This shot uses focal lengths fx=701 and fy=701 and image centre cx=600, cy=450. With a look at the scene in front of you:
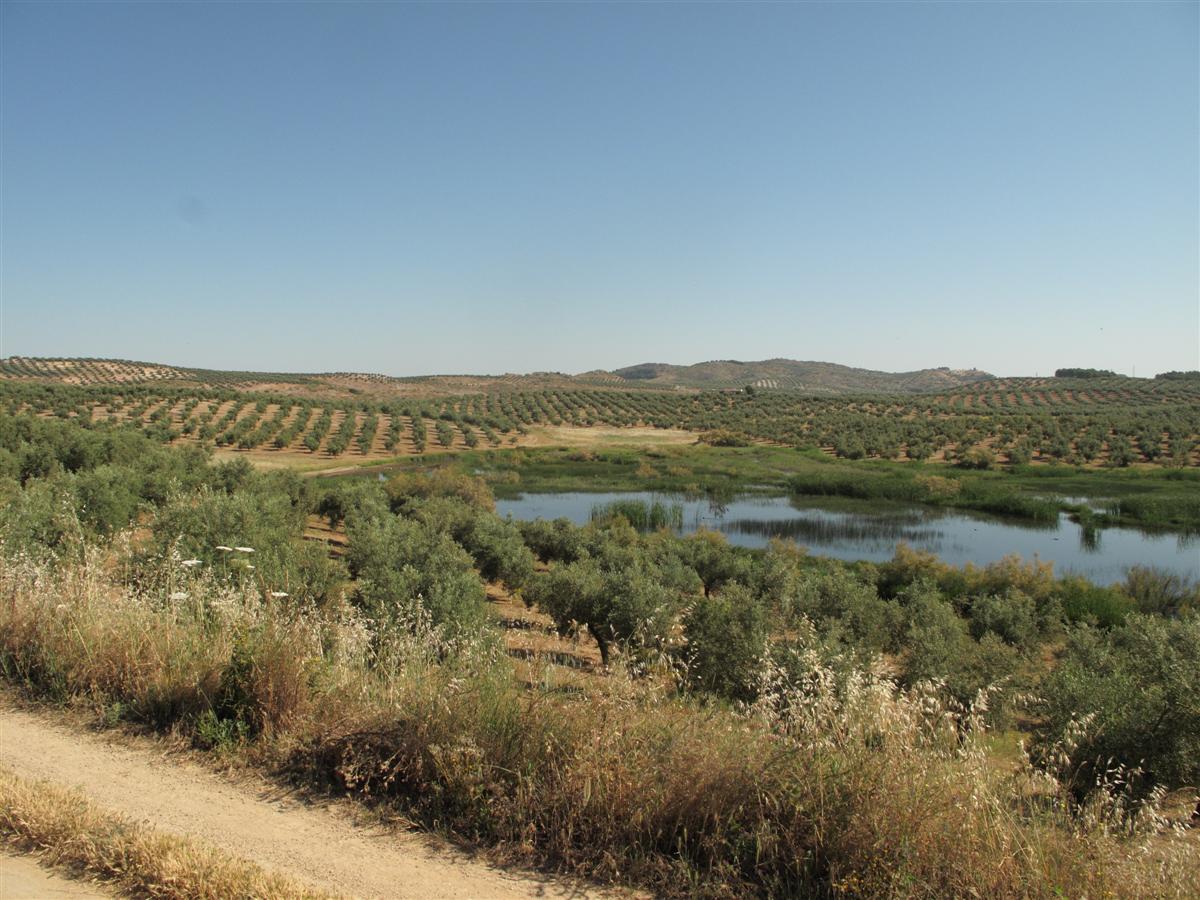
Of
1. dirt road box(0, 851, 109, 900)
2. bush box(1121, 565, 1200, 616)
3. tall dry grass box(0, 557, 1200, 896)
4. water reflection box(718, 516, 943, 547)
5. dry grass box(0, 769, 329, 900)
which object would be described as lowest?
water reflection box(718, 516, 943, 547)

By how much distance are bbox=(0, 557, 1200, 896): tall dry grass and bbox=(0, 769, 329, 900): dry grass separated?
89 centimetres

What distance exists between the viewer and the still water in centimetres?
3525

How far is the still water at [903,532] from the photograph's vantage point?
35.2 metres

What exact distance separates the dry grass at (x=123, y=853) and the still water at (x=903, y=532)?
32452mm

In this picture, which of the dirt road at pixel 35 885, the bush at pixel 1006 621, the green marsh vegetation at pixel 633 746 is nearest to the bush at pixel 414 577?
the green marsh vegetation at pixel 633 746

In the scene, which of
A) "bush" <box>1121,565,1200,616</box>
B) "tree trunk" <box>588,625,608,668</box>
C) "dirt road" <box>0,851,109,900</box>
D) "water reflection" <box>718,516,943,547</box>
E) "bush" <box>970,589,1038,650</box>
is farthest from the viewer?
"water reflection" <box>718,516,943,547</box>

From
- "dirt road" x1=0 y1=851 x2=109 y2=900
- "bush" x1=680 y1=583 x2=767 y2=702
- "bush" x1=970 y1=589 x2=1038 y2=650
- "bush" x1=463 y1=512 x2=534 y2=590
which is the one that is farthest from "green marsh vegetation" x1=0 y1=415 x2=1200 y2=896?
"bush" x1=463 y1=512 x2=534 y2=590

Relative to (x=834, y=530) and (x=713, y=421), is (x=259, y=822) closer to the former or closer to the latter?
(x=834, y=530)

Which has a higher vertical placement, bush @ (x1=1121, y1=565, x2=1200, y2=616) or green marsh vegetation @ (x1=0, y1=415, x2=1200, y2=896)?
green marsh vegetation @ (x1=0, y1=415, x2=1200, y2=896)

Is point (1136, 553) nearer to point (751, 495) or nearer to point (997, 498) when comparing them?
point (997, 498)

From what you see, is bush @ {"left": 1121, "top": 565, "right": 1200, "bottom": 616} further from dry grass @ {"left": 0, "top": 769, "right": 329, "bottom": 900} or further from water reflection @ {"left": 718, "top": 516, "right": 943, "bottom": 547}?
dry grass @ {"left": 0, "top": 769, "right": 329, "bottom": 900}

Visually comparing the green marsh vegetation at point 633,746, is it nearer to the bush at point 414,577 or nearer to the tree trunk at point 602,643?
the bush at point 414,577

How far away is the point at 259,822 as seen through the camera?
4.06 meters

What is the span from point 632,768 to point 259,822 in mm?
2183
